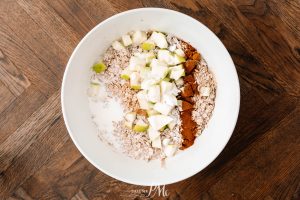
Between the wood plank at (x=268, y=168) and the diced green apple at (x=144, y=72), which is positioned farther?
the wood plank at (x=268, y=168)

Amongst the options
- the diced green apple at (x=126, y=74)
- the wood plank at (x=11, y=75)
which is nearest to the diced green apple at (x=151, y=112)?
the diced green apple at (x=126, y=74)

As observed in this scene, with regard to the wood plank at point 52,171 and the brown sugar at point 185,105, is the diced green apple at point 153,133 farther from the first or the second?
the wood plank at point 52,171

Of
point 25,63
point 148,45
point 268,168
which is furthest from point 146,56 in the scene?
point 268,168

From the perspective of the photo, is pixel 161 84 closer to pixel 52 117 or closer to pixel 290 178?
pixel 52 117

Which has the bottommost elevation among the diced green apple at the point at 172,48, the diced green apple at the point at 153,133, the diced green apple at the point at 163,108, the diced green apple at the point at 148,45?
the diced green apple at the point at 153,133

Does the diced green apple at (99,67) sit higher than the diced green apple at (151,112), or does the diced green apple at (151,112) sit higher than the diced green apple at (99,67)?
the diced green apple at (99,67)

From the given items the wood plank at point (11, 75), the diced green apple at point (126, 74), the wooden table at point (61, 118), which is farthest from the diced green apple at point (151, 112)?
the wood plank at point (11, 75)

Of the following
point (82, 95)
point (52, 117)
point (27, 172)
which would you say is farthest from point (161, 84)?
point (27, 172)

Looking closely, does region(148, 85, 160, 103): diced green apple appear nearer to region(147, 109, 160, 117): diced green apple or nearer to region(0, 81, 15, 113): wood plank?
region(147, 109, 160, 117): diced green apple
